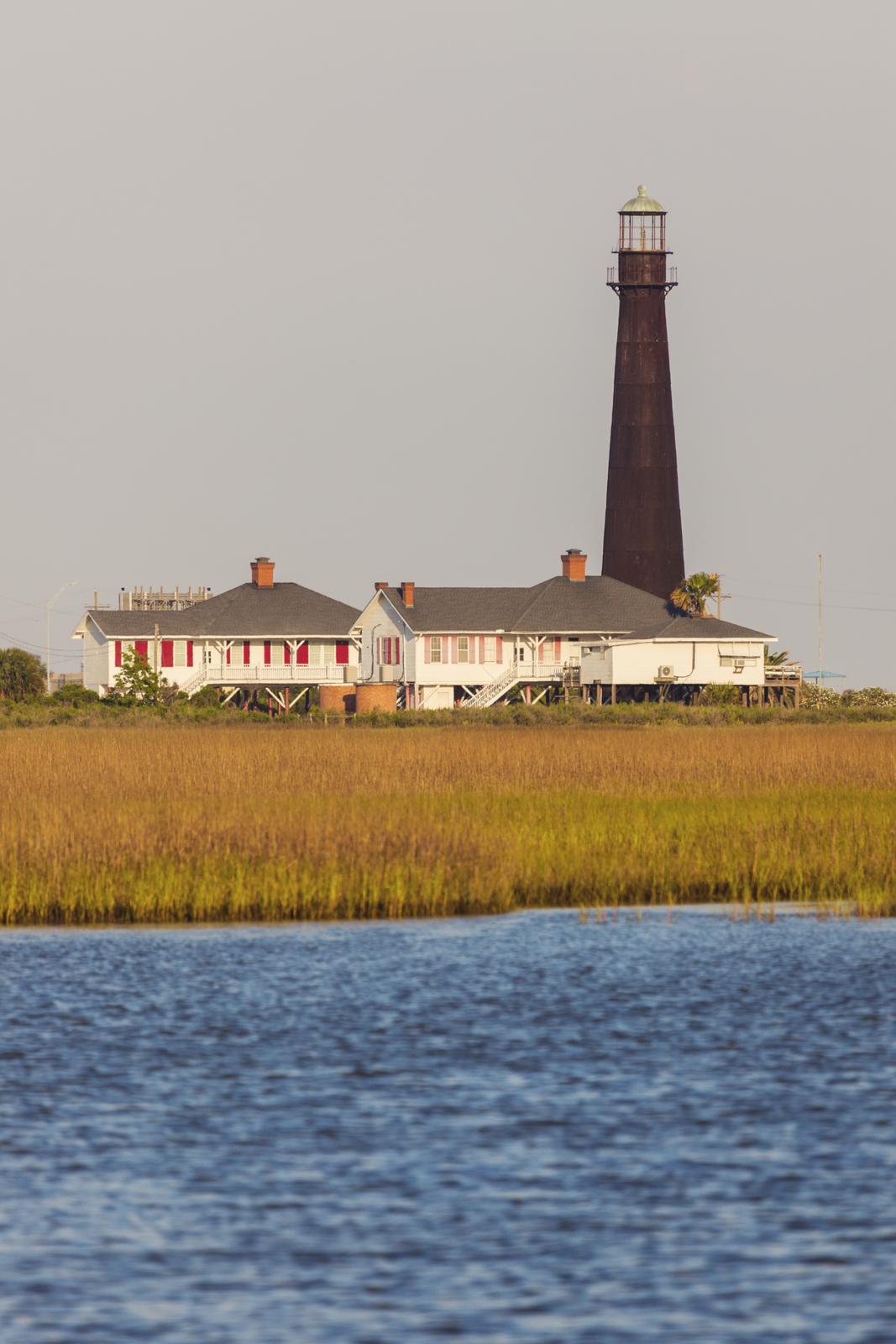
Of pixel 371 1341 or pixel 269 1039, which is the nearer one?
pixel 371 1341

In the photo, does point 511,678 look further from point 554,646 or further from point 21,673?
point 21,673

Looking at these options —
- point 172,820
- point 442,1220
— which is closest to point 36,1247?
point 442,1220

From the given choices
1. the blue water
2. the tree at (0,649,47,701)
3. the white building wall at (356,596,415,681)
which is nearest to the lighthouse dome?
the white building wall at (356,596,415,681)

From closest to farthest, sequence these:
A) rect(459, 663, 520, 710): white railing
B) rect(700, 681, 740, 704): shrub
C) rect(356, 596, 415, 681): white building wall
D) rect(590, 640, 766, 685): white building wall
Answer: rect(590, 640, 766, 685): white building wall → rect(700, 681, 740, 704): shrub → rect(459, 663, 520, 710): white railing → rect(356, 596, 415, 681): white building wall

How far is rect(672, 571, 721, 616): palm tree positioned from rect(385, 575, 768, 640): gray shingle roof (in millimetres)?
432

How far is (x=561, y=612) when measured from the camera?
79.9 metres

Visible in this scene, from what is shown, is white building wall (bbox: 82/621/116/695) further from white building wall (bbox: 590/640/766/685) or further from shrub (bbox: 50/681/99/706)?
white building wall (bbox: 590/640/766/685)

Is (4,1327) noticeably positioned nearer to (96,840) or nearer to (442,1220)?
(442,1220)

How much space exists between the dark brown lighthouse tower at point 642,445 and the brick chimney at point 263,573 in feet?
47.1

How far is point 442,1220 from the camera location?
402 inches

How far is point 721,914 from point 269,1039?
7.96 m

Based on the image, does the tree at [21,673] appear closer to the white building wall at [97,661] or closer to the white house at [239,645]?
the white building wall at [97,661]

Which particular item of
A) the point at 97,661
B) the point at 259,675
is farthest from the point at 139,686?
the point at 97,661

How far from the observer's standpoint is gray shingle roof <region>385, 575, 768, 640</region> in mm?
77938
